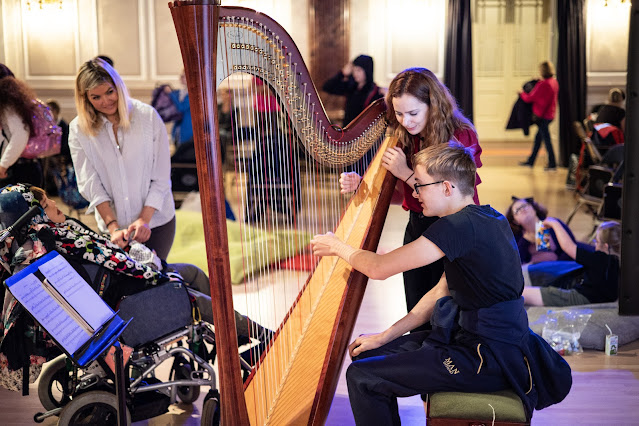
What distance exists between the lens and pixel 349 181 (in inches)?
112

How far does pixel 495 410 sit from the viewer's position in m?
2.03

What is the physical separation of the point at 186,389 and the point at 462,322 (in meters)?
1.48

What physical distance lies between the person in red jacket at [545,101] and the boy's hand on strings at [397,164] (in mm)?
8252

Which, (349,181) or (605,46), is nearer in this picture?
(349,181)

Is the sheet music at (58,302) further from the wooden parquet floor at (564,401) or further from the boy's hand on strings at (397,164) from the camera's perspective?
the boy's hand on strings at (397,164)

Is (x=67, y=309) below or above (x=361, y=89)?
below

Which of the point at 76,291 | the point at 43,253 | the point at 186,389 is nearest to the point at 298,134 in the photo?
the point at 76,291

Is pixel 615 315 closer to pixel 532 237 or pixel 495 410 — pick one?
pixel 532 237

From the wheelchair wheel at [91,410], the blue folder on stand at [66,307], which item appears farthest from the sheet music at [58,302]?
the wheelchair wheel at [91,410]

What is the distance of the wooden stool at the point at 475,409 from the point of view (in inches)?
79.7

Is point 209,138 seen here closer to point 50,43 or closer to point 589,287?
point 589,287

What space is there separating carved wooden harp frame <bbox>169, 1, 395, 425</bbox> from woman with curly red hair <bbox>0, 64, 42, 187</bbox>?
8.45ft

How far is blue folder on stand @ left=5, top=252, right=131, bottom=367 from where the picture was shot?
222cm

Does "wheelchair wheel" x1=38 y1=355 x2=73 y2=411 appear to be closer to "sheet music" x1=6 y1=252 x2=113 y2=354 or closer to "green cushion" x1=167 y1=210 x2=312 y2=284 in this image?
"sheet music" x1=6 y1=252 x2=113 y2=354
